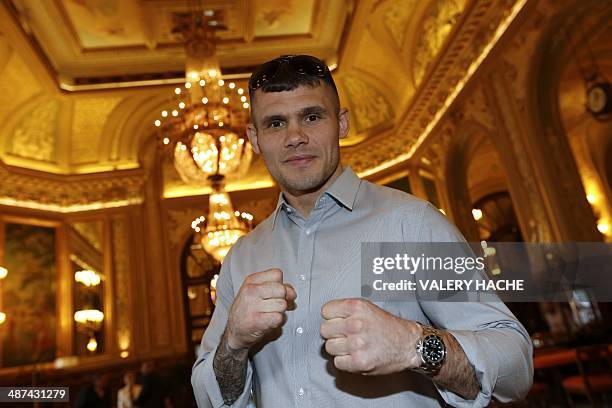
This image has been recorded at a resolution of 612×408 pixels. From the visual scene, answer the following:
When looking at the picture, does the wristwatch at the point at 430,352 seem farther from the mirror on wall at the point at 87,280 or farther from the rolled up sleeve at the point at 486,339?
the mirror on wall at the point at 87,280

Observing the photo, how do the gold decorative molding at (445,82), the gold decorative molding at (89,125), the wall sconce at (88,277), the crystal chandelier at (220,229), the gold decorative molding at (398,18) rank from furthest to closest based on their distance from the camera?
the gold decorative molding at (89,125) → the wall sconce at (88,277) → the gold decorative molding at (398,18) → the gold decorative molding at (445,82) → the crystal chandelier at (220,229)

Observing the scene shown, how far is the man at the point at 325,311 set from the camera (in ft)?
2.93

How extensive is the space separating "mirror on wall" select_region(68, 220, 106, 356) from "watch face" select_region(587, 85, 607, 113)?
9538mm

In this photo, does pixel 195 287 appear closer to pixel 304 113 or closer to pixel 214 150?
pixel 214 150

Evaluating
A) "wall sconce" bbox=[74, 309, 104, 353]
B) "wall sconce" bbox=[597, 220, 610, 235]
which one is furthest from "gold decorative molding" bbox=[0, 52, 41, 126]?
"wall sconce" bbox=[597, 220, 610, 235]

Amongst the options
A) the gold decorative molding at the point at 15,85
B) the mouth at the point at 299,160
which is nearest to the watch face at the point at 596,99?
the mouth at the point at 299,160

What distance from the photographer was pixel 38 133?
10453 mm

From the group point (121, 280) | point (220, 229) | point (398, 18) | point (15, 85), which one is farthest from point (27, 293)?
point (398, 18)

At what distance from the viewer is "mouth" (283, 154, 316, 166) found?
1281 mm

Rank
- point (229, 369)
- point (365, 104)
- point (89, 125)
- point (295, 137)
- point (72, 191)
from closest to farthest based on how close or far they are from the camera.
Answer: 1. point (229, 369)
2. point (295, 137)
3. point (72, 191)
4. point (89, 125)
5. point (365, 104)

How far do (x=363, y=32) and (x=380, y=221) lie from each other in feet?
29.2

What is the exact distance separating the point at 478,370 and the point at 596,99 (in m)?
7.25

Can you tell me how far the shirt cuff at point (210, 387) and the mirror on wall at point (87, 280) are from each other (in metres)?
9.71

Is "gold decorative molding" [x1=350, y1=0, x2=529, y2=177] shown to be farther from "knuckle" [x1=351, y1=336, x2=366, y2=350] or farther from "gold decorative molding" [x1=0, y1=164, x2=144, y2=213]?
"knuckle" [x1=351, y1=336, x2=366, y2=350]
